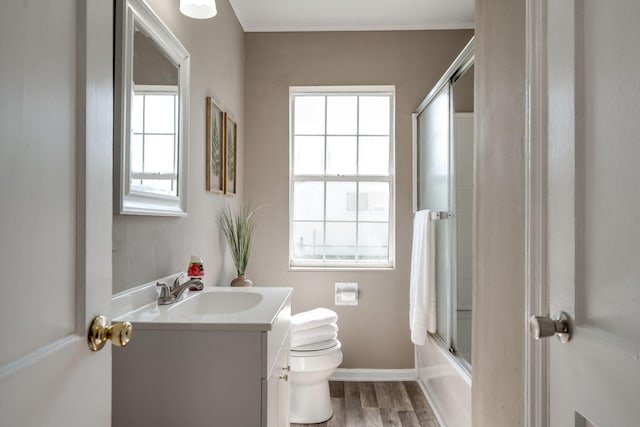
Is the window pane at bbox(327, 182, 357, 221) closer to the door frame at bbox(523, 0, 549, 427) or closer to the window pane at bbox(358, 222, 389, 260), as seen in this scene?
the window pane at bbox(358, 222, 389, 260)

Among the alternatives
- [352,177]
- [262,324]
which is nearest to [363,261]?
[352,177]

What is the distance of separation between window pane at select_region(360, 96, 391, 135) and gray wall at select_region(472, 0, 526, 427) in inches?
69.5

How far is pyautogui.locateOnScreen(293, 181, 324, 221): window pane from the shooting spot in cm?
312

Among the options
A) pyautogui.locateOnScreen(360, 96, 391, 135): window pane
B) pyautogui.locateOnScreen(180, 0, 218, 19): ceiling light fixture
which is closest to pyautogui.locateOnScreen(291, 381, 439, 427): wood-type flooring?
pyautogui.locateOnScreen(360, 96, 391, 135): window pane

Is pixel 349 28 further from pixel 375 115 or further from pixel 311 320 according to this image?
pixel 311 320

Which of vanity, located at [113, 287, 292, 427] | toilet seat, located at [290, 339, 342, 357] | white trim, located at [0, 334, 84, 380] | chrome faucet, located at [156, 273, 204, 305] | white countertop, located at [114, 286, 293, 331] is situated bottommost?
toilet seat, located at [290, 339, 342, 357]

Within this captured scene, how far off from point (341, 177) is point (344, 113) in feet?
1.59

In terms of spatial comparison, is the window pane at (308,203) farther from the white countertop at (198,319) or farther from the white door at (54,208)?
the white door at (54,208)

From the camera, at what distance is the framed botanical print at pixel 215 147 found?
2158 millimetres

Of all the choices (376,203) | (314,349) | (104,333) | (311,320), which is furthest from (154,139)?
(376,203)

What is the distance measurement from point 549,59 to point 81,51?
0.89 m

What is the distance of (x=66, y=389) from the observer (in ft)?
2.11

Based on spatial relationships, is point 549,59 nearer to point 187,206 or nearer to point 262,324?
point 262,324

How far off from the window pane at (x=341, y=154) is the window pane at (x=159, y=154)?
1612 millimetres
